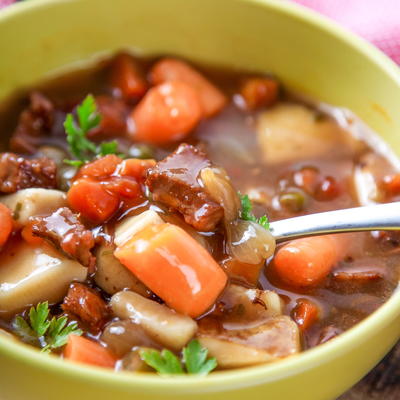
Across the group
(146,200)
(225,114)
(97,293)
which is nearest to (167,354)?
(97,293)

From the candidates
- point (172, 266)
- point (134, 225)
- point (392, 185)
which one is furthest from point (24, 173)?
point (392, 185)

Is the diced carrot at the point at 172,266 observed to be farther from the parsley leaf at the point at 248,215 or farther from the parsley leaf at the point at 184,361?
the parsley leaf at the point at 248,215

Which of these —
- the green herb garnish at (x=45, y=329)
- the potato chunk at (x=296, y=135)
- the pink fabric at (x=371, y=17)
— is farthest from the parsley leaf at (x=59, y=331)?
the pink fabric at (x=371, y=17)

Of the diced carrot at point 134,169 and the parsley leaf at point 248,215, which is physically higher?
the diced carrot at point 134,169

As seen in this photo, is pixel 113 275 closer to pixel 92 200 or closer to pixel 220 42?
pixel 92 200

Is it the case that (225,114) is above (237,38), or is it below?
below

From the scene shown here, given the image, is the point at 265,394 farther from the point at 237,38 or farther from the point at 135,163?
the point at 237,38
